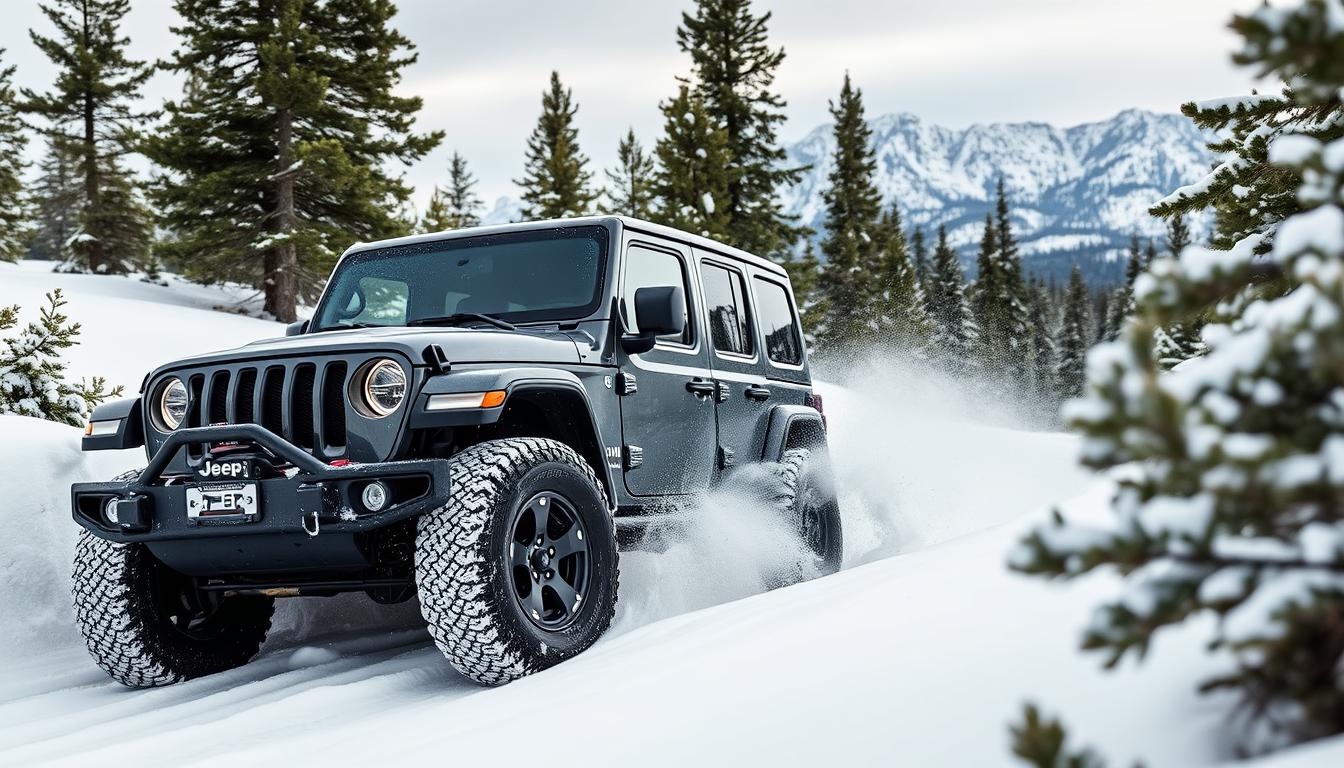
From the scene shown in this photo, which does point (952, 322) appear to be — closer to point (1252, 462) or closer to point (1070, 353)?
point (1070, 353)

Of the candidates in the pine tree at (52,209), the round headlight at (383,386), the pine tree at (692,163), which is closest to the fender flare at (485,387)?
the round headlight at (383,386)

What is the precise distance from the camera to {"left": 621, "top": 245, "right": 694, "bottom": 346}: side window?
5.43 metres

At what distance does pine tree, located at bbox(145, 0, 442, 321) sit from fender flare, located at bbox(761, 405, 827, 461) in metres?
19.0

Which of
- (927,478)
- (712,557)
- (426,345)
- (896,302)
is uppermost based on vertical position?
(896,302)

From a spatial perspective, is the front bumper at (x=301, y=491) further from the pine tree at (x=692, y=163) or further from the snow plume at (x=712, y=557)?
the pine tree at (x=692, y=163)

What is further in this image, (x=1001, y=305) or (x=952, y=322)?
(x=1001, y=305)

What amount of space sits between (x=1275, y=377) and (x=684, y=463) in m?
4.58

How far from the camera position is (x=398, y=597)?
4730 mm

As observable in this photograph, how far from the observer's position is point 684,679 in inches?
109

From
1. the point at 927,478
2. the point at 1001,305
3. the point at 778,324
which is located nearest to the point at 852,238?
the point at 1001,305

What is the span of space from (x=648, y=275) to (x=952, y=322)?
58.4m

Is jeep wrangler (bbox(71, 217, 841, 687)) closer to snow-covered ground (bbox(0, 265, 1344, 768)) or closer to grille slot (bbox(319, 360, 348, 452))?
grille slot (bbox(319, 360, 348, 452))

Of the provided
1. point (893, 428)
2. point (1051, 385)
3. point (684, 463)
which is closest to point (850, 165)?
point (1051, 385)

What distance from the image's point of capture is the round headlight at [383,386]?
4.20 metres
